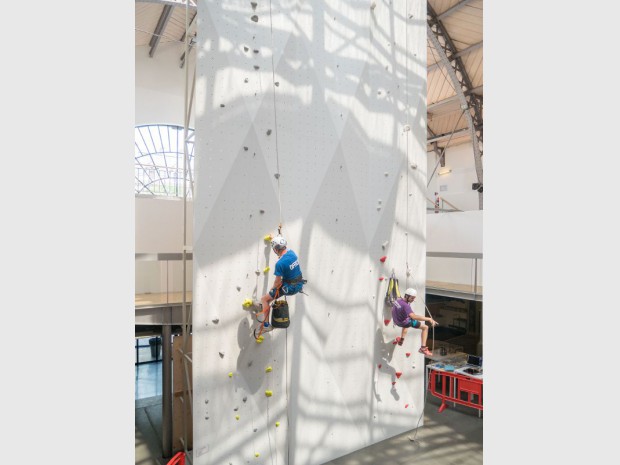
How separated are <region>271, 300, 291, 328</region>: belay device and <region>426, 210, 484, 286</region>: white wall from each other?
18.8ft

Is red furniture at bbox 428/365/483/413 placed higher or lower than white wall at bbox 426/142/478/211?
lower

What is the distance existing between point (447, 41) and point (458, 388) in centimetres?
971

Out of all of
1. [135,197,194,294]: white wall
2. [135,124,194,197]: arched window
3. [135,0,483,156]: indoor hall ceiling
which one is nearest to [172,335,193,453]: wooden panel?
[135,197,194,294]: white wall

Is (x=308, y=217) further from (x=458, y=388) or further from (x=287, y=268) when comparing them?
(x=458, y=388)

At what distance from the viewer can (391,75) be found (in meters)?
4.75

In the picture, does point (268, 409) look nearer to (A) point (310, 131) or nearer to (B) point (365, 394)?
(B) point (365, 394)

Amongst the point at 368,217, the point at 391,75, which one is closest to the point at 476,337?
the point at 368,217

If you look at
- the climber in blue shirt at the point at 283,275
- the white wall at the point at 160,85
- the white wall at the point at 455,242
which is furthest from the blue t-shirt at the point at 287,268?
the white wall at the point at 160,85

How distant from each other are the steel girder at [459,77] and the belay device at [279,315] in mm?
10140

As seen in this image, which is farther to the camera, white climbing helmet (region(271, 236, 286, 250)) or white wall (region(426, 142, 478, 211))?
white wall (region(426, 142, 478, 211))

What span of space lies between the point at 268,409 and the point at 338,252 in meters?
1.76

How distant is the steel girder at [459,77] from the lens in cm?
1093

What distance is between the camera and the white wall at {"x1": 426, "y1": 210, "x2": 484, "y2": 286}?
8.36 m

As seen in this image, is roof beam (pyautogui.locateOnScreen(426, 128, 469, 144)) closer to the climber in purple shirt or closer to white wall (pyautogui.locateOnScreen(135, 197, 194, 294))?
white wall (pyautogui.locateOnScreen(135, 197, 194, 294))
